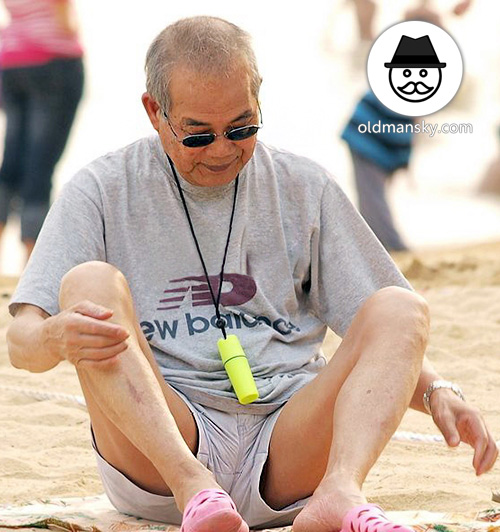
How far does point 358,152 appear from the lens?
7.79 m

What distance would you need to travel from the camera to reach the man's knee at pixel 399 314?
2670 millimetres

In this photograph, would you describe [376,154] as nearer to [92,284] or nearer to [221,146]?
[221,146]

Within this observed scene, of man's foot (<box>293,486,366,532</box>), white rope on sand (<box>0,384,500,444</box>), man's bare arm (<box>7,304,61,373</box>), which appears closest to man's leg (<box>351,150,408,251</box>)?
white rope on sand (<box>0,384,500,444</box>)

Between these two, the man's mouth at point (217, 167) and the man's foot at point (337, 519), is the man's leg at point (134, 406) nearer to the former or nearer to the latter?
the man's foot at point (337, 519)

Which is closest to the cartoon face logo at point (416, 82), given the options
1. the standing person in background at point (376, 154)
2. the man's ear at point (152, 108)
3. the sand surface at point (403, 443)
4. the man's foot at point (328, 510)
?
the standing person in background at point (376, 154)

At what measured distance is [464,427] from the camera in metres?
2.71

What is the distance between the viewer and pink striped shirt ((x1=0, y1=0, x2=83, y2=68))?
647cm

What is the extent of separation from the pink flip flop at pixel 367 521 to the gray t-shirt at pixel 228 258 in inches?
21.9

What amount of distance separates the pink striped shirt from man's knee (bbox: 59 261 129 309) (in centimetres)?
400

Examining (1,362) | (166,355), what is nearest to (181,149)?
(166,355)

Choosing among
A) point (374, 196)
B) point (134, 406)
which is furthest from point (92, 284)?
point (374, 196)

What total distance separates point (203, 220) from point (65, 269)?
0.37 m

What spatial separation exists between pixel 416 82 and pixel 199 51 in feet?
12.7

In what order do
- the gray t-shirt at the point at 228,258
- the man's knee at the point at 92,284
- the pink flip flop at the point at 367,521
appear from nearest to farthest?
the pink flip flop at the point at 367,521 < the man's knee at the point at 92,284 < the gray t-shirt at the point at 228,258
